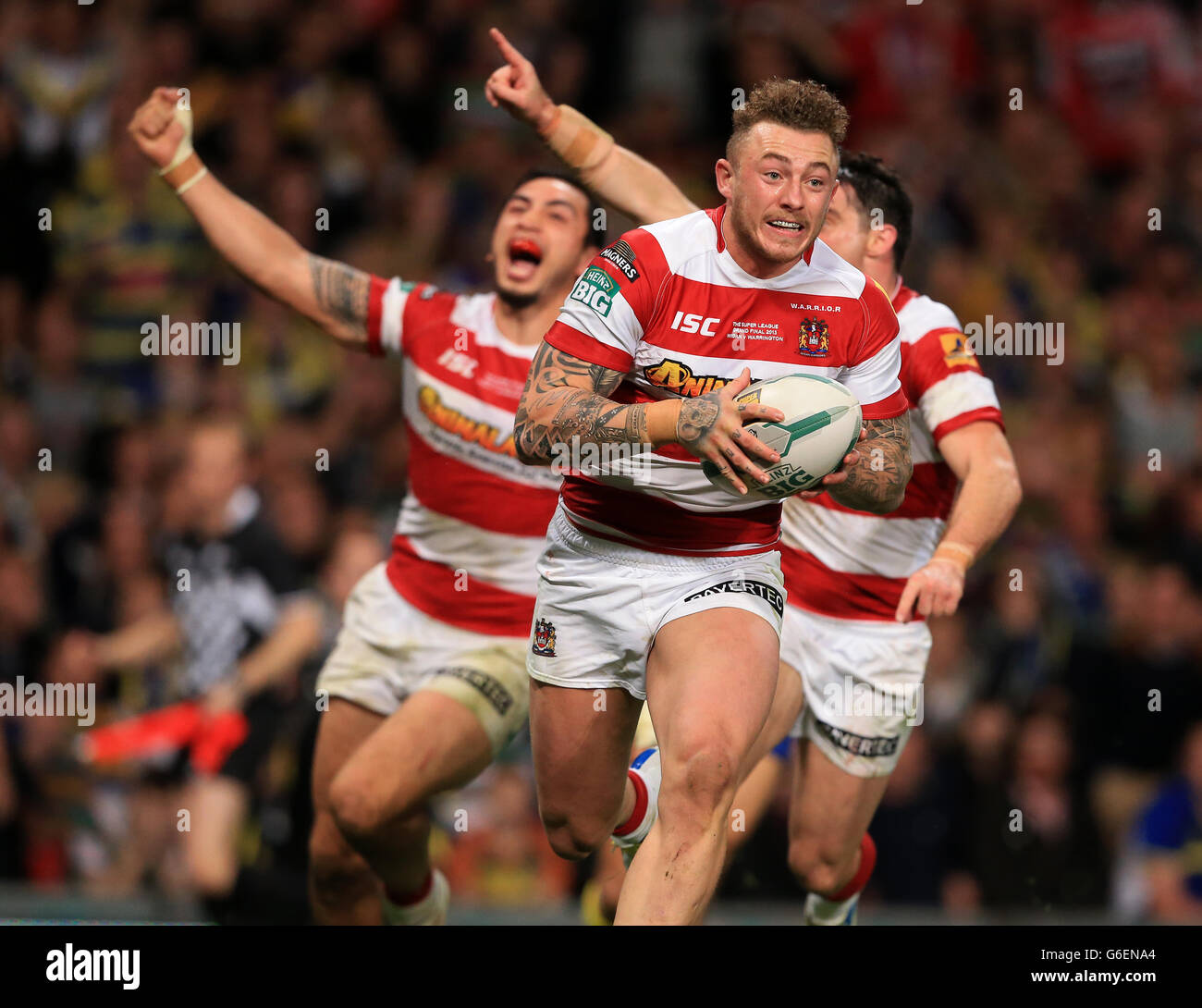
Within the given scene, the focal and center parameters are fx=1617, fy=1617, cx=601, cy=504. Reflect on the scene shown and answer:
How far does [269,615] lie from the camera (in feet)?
27.7

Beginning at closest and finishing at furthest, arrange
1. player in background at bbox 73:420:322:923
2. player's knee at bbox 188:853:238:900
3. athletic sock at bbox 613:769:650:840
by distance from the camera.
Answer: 1. athletic sock at bbox 613:769:650:840
2. player's knee at bbox 188:853:238:900
3. player in background at bbox 73:420:322:923

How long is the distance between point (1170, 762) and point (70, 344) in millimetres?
7366

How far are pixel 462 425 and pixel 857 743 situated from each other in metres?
1.84

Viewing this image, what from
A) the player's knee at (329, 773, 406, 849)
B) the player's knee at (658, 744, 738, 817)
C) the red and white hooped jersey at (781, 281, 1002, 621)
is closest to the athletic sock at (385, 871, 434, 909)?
the player's knee at (329, 773, 406, 849)

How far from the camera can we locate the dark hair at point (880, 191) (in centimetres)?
579

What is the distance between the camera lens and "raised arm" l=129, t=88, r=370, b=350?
6148 millimetres

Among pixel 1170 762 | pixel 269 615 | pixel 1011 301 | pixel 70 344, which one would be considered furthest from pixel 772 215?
pixel 70 344

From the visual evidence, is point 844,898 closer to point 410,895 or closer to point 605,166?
point 410,895

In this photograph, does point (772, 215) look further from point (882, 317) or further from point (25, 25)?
point (25, 25)

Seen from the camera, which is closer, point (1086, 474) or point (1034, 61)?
point (1086, 474)

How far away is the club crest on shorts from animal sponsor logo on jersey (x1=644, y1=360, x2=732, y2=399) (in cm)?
82

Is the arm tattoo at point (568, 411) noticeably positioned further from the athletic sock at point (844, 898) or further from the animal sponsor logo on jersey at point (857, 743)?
the athletic sock at point (844, 898)

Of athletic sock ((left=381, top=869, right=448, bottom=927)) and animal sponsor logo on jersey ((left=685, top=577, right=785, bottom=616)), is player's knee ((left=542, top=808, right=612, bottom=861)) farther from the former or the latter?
athletic sock ((left=381, top=869, right=448, bottom=927))

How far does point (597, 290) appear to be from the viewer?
14.9 ft
